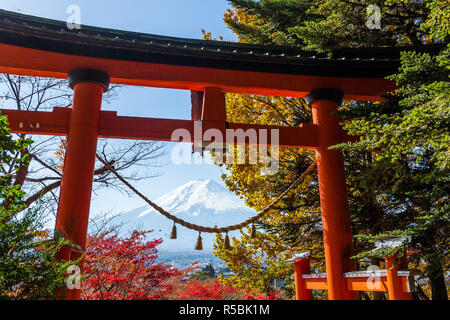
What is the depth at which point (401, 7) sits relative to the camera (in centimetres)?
554

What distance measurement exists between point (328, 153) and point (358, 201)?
261 centimetres

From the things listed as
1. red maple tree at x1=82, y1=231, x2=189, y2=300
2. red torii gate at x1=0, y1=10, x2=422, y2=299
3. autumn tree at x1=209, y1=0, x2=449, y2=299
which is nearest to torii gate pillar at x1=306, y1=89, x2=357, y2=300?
red torii gate at x1=0, y1=10, x2=422, y2=299

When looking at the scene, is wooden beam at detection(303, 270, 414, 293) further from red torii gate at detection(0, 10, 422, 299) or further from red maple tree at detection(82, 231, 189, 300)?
red maple tree at detection(82, 231, 189, 300)

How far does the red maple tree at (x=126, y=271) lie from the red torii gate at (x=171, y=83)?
1777 mm

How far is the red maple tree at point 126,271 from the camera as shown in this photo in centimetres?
520

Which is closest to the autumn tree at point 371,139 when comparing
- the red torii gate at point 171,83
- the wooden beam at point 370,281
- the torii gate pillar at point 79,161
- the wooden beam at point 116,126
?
the wooden beam at point 370,281

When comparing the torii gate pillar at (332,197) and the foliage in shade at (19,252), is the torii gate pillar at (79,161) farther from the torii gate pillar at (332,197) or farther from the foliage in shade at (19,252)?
the torii gate pillar at (332,197)

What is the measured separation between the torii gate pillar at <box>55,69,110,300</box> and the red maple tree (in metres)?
1.37

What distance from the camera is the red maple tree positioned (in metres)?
5.20

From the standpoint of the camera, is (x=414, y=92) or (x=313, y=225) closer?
(x=414, y=92)

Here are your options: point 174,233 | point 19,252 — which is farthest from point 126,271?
point 19,252

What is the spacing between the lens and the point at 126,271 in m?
5.53

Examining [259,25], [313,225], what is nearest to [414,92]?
[313,225]
